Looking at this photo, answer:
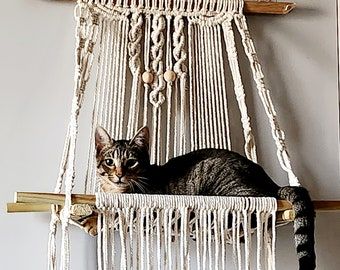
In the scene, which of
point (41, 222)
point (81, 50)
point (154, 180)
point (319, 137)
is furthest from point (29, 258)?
point (319, 137)

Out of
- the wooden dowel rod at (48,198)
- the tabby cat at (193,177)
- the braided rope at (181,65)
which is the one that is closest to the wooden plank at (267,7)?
the braided rope at (181,65)

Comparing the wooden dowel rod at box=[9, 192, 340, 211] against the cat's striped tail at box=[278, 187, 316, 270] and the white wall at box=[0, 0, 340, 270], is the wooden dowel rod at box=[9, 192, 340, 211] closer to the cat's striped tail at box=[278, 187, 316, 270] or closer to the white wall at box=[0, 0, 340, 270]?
the cat's striped tail at box=[278, 187, 316, 270]

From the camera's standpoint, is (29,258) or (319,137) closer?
(29,258)

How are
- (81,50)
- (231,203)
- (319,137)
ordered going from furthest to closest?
(319,137) < (81,50) < (231,203)

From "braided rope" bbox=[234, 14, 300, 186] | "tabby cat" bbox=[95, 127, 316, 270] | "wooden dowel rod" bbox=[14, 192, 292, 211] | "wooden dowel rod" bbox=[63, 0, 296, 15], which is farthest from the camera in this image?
"wooden dowel rod" bbox=[63, 0, 296, 15]

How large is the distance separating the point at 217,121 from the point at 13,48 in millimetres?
425

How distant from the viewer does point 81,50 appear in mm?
1266

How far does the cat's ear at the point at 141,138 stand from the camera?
3.97ft

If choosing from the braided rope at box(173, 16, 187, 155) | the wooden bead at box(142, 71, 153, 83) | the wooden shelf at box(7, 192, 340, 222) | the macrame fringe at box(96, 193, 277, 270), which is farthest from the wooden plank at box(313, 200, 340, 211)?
the wooden bead at box(142, 71, 153, 83)

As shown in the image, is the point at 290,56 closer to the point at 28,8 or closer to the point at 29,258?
the point at 28,8

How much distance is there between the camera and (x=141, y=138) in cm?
122

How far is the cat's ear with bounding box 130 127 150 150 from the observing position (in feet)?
3.97

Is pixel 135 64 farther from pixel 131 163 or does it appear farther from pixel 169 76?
pixel 131 163

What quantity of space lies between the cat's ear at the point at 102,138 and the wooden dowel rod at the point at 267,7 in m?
0.42
